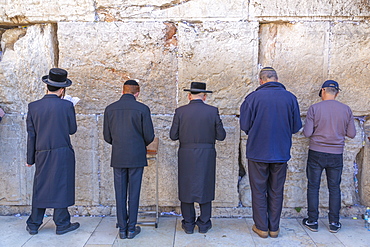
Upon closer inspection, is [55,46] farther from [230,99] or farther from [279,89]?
[279,89]

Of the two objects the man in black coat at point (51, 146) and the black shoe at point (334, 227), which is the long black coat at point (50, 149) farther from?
the black shoe at point (334, 227)

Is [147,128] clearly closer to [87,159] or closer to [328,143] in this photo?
[87,159]

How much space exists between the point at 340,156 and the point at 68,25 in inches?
151

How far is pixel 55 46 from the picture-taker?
4.49 meters

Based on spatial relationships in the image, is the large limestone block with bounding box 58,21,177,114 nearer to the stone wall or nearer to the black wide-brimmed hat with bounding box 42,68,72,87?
the stone wall

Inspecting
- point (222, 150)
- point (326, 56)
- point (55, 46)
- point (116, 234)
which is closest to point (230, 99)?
point (222, 150)

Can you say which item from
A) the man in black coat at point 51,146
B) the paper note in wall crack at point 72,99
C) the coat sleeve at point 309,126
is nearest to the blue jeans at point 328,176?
the coat sleeve at point 309,126

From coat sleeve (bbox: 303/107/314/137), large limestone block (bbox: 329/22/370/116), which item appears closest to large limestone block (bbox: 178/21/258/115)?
coat sleeve (bbox: 303/107/314/137)

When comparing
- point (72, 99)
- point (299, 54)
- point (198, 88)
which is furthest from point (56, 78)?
point (299, 54)

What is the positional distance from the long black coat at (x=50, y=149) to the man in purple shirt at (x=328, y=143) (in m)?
2.89

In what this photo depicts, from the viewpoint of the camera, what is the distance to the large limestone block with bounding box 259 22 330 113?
14.1ft

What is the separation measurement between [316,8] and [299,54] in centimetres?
63

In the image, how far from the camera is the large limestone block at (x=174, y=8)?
4270 mm

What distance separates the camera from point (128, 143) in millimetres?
3605
